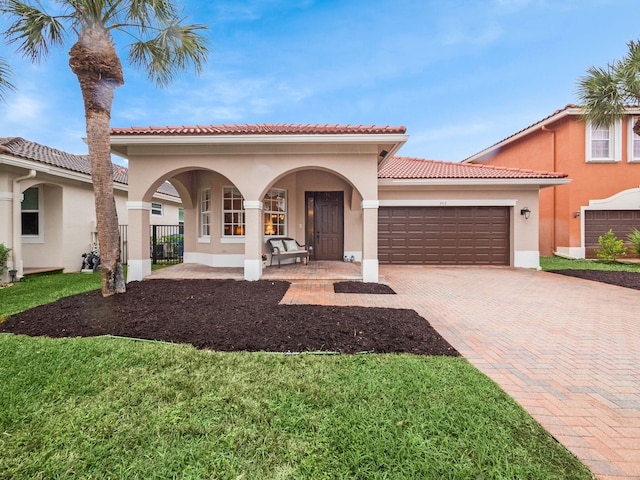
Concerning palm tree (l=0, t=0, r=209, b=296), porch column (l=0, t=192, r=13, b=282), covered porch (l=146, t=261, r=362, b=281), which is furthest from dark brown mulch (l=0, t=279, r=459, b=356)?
porch column (l=0, t=192, r=13, b=282)

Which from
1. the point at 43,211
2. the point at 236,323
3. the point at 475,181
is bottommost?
the point at 236,323

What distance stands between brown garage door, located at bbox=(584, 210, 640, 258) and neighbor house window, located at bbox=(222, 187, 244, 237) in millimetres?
15878

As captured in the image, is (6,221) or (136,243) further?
(6,221)

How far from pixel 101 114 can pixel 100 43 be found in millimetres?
1341

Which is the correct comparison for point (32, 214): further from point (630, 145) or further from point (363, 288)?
point (630, 145)

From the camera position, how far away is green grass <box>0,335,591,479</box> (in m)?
1.67

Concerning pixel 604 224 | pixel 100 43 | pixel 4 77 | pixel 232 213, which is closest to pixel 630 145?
pixel 604 224

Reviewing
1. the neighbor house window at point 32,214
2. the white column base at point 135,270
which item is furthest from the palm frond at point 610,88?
the neighbor house window at point 32,214

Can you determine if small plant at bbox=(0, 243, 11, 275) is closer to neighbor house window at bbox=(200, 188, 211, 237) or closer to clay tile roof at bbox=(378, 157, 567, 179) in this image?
neighbor house window at bbox=(200, 188, 211, 237)

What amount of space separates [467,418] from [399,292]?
4454 mm

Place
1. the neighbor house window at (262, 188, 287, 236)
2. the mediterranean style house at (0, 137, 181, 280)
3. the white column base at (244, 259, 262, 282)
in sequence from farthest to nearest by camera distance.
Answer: the neighbor house window at (262, 188, 287, 236)
the mediterranean style house at (0, 137, 181, 280)
the white column base at (244, 259, 262, 282)

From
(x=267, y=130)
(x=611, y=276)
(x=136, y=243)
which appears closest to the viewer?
(x=267, y=130)

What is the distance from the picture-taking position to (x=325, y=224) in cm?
1091

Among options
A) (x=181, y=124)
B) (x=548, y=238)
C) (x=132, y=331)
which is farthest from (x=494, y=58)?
(x=132, y=331)
